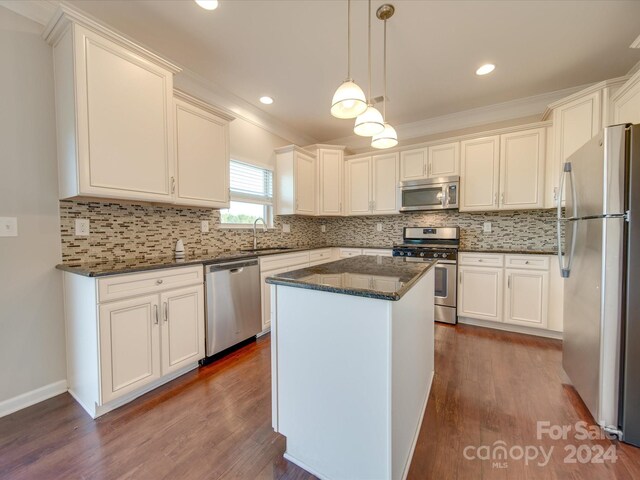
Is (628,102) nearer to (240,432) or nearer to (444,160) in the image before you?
(444,160)

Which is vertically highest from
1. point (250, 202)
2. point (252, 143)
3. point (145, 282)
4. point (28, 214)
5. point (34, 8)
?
point (34, 8)

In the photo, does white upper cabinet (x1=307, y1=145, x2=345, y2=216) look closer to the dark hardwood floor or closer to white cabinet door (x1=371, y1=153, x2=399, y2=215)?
white cabinet door (x1=371, y1=153, x2=399, y2=215)

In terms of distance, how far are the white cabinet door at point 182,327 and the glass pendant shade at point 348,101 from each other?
5.67ft

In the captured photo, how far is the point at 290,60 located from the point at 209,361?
2842mm

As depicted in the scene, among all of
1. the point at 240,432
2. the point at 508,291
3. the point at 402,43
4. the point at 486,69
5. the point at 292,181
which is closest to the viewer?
the point at 240,432

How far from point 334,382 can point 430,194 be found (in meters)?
3.07

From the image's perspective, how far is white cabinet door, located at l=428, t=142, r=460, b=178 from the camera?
3.47 metres

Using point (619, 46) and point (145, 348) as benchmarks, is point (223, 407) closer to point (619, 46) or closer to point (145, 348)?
point (145, 348)

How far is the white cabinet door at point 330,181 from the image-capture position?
164 inches

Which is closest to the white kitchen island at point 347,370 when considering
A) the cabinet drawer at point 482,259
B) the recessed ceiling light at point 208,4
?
the recessed ceiling light at point 208,4

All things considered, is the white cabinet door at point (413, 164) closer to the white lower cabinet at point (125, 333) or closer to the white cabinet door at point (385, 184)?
the white cabinet door at point (385, 184)

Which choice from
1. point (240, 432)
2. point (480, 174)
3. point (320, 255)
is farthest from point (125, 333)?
point (480, 174)

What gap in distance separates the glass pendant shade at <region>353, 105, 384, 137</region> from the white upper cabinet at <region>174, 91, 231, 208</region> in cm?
155

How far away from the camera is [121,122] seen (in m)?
1.86
